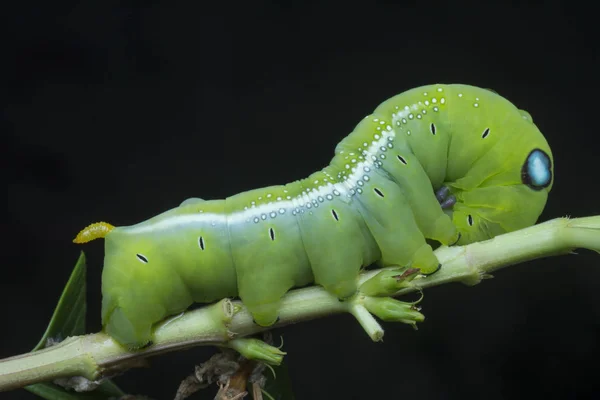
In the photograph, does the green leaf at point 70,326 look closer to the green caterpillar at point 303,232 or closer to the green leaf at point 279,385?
the green caterpillar at point 303,232

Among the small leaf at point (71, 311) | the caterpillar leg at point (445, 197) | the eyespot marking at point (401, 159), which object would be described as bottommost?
the small leaf at point (71, 311)

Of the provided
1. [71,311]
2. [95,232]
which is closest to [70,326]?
[71,311]

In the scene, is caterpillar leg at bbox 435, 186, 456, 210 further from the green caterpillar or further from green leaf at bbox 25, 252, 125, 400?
green leaf at bbox 25, 252, 125, 400

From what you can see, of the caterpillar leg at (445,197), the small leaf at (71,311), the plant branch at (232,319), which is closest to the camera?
Answer: the plant branch at (232,319)

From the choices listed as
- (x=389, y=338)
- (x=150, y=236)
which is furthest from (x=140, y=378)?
(x=150, y=236)

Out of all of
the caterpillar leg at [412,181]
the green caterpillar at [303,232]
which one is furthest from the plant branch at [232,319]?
the caterpillar leg at [412,181]

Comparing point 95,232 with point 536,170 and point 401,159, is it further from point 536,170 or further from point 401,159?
point 536,170

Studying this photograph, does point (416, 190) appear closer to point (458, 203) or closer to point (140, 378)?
point (458, 203)
